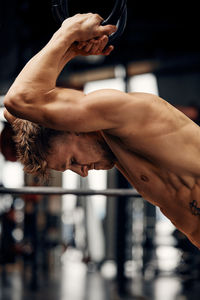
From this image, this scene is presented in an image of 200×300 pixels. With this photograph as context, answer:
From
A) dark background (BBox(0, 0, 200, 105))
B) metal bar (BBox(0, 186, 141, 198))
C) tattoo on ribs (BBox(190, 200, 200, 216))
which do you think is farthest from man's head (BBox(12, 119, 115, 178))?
dark background (BBox(0, 0, 200, 105))

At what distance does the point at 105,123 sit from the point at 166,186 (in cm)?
35

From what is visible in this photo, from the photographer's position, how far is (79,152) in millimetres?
1458

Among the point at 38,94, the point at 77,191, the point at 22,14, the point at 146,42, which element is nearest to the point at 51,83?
the point at 38,94

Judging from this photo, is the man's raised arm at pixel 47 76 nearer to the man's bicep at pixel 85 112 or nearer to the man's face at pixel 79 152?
the man's bicep at pixel 85 112

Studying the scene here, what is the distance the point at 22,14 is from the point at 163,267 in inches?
183

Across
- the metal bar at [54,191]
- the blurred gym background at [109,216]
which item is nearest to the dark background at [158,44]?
the blurred gym background at [109,216]

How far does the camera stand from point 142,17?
225 inches

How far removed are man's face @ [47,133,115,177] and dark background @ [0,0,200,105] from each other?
2.48m

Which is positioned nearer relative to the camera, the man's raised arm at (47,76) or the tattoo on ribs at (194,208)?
the man's raised arm at (47,76)

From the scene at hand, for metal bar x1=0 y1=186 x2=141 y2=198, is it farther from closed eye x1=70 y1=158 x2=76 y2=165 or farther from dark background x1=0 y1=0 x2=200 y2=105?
dark background x1=0 y1=0 x2=200 y2=105

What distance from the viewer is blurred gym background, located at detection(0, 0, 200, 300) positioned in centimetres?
474

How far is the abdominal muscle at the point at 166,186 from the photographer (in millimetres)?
1391

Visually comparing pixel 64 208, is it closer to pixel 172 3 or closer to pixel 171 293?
pixel 171 293

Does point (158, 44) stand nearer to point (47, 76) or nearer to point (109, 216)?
point (109, 216)
